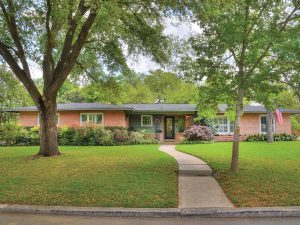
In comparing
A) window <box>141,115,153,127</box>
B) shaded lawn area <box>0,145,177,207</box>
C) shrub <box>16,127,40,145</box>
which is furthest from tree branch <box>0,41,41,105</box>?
window <box>141,115,153,127</box>

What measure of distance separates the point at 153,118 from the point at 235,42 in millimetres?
20941

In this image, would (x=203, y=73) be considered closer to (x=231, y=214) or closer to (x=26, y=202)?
(x=231, y=214)

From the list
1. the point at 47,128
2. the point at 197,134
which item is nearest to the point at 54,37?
the point at 47,128

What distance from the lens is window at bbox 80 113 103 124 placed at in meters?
29.0

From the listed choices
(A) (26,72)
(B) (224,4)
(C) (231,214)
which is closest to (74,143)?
(A) (26,72)

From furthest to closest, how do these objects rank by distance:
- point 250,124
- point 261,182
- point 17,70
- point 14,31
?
1. point 250,124
2. point 17,70
3. point 14,31
4. point 261,182

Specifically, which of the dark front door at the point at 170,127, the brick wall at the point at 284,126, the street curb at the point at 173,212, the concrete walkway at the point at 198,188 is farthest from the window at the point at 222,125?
the street curb at the point at 173,212

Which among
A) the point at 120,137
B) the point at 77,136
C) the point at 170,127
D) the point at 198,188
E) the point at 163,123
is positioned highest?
the point at 163,123

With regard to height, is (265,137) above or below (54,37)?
below

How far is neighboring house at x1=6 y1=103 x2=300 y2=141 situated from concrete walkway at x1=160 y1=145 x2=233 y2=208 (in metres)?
16.9

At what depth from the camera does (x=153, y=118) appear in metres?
31.2

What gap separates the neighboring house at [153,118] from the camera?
1131 inches

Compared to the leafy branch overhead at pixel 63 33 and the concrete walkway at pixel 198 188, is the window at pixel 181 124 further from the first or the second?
the concrete walkway at pixel 198 188

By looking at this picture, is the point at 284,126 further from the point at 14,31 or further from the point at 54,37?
the point at 14,31
